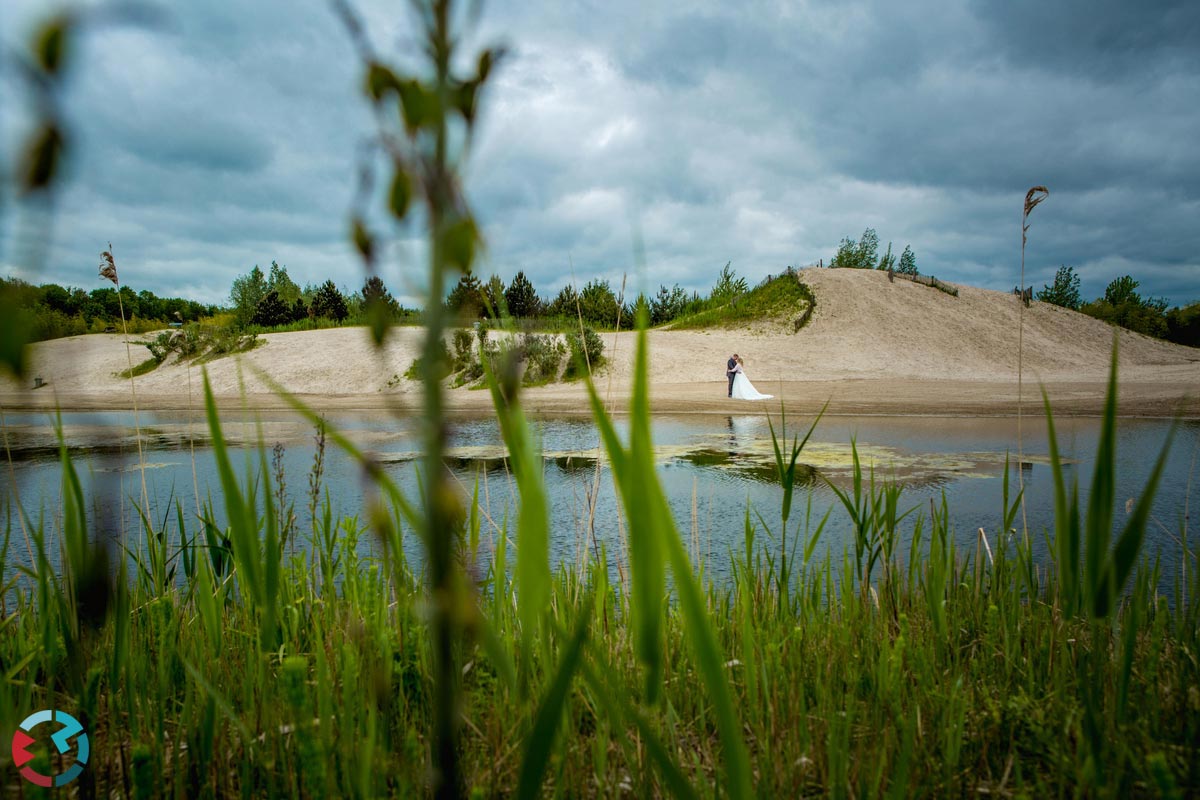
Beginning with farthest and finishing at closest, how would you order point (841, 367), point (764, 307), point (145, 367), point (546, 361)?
point (764, 307), point (145, 367), point (841, 367), point (546, 361)

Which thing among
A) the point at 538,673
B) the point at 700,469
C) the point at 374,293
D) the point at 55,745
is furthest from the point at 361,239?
the point at 700,469

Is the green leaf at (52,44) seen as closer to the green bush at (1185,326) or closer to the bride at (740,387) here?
the bride at (740,387)

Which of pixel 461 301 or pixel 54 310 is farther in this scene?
pixel 54 310

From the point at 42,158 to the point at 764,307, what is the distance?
128 ft

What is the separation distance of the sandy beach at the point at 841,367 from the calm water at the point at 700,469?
124 cm

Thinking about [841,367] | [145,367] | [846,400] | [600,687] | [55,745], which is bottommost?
[846,400]

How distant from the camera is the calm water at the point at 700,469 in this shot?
442 cm

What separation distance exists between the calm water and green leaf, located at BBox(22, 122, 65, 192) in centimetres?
50

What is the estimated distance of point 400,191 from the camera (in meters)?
0.42

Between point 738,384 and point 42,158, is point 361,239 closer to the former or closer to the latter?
point 42,158

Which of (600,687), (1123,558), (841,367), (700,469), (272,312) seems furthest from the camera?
(272,312)

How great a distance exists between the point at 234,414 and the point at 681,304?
124 feet

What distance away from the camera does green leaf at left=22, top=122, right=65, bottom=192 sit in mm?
385

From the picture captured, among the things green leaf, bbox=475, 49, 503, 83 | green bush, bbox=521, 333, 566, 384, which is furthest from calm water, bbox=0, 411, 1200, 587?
green bush, bbox=521, 333, 566, 384
